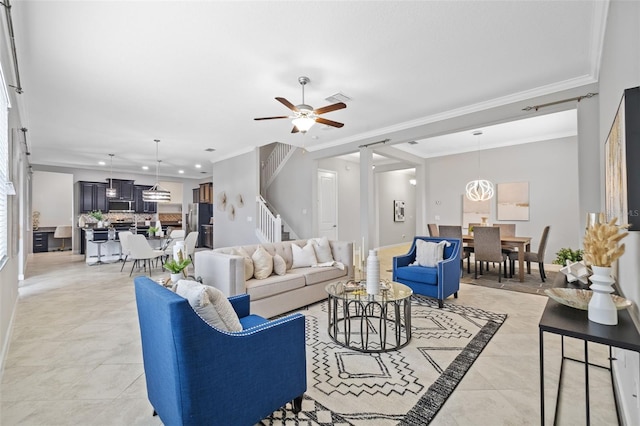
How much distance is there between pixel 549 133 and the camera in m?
6.25

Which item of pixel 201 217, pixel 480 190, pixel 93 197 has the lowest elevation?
pixel 201 217

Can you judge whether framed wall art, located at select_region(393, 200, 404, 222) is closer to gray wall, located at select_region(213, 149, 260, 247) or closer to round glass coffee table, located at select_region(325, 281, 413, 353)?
gray wall, located at select_region(213, 149, 260, 247)

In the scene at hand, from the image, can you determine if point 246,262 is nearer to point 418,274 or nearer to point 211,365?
point 211,365

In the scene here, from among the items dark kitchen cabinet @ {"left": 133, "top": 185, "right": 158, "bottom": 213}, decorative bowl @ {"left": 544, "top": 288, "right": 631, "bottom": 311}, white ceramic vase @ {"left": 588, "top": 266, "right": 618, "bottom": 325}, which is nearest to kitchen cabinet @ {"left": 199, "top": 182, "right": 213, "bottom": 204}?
dark kitchen cabinet @ {"left": 133, "top": 185, "right": 158, "bottom": 213}

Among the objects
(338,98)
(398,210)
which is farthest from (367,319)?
(398,210)

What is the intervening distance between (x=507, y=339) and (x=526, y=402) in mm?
1040

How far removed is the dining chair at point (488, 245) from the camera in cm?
507

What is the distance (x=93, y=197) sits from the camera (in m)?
9.88

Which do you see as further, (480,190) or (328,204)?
(328,204)

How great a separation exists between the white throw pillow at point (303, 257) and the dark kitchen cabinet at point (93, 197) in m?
9.18

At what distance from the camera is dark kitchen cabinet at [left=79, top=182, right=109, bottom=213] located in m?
9.70

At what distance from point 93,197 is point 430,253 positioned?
10888mm

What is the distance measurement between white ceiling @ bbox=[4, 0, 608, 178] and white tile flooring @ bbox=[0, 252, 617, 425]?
9.41 feet

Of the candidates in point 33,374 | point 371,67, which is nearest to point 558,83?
point 371,67
